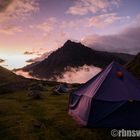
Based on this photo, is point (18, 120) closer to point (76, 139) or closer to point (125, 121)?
point (76, 139)

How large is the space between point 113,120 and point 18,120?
7.20 meters

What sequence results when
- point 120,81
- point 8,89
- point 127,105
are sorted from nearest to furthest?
point 127,105 → point 120,81 → point 8,89

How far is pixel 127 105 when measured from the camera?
1598 cm

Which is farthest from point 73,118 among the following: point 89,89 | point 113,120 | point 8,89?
point 8,89

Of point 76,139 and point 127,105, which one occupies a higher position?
point 127,105

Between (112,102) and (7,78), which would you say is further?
(7,78)

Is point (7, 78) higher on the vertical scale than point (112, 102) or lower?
lower

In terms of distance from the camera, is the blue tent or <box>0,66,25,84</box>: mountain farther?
<box>0,66,25,84</box>: mountain

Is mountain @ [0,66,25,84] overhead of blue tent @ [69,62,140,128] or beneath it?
beneath

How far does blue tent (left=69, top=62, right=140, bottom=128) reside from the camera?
15789mm

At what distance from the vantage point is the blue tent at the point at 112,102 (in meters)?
15.8

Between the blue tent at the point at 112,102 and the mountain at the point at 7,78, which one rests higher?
the blue tent at the point at 112,102

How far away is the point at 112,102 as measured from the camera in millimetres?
16109

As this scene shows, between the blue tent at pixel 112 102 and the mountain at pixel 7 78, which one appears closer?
the blue tent at pixel 112 102
